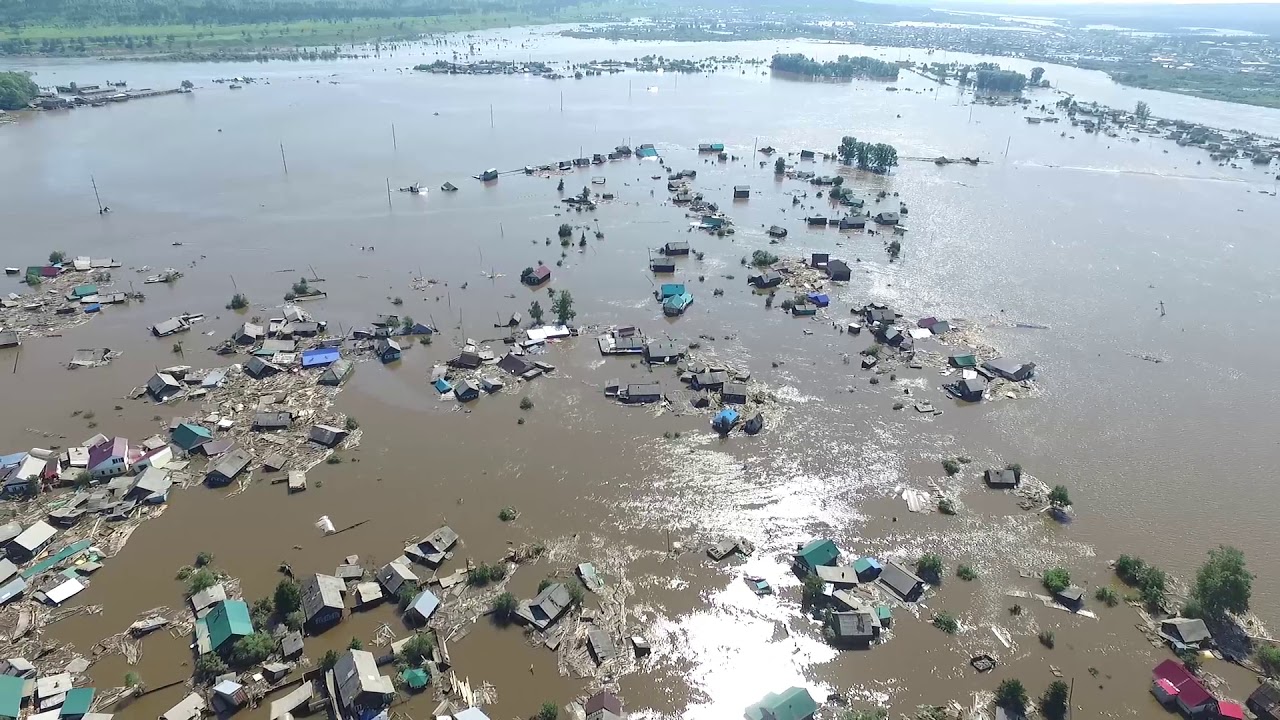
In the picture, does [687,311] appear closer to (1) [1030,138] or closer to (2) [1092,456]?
(2) [1092,456]

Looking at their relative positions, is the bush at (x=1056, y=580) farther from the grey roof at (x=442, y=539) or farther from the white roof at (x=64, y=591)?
the white roof at (x=64, y=591)

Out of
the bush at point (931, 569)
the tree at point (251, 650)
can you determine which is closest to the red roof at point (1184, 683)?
the bush at point (931, 569)

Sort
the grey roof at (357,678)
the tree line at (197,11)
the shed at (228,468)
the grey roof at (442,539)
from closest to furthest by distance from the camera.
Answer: the grey roof at (357,678) < the grey roof at (442,539) < the shed at (228,468) < the tree line at (197,11)

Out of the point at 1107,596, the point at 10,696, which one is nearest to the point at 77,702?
the point at 10,696

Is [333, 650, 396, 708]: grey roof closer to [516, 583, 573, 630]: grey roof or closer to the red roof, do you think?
[516, 583, 573, 630]: grey roof

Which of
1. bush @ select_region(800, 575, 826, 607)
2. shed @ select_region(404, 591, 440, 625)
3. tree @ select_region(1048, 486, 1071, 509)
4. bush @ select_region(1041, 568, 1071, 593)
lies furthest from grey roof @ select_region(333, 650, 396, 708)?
tree @ select_region(1048, 486, 1071, 509)

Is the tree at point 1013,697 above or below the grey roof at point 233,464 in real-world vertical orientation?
below

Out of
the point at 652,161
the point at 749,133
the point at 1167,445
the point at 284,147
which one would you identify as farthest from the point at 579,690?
the point at 749,133
